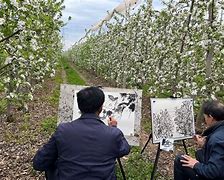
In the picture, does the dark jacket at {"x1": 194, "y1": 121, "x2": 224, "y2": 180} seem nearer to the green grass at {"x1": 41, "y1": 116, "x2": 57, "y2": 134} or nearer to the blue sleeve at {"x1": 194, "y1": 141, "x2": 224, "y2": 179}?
the blue sleeve at {"x1": 194, "y1": 141, "x2": 224, "y2": 179}

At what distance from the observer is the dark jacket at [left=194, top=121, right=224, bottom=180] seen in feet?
15.0

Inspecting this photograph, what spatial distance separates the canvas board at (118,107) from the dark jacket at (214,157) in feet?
7.47

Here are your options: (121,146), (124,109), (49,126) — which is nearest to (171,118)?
(124,109)

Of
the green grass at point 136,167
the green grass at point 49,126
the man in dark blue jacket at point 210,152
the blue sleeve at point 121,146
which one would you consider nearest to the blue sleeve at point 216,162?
the man in dark blue jacket at point 210,152

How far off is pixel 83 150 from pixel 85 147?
0.03m

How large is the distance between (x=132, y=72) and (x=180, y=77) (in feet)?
14.6

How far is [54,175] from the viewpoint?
4043 millimetres

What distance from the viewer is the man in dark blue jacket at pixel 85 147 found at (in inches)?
150

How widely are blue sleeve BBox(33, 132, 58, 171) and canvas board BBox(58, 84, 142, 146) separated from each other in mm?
2789

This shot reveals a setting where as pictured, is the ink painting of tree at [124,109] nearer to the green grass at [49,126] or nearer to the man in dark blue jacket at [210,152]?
the man in dark blue jacket at [210,152]

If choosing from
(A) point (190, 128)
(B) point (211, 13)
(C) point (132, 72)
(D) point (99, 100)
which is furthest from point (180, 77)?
(D) point (99, 100)

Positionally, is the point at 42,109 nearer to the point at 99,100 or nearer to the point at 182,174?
the point at 182,174

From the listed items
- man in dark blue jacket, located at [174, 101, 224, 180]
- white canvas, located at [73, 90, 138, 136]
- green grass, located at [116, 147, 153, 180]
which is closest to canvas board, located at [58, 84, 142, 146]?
white canvas, located at [73, 90, 138, 136]

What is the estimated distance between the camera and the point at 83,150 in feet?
12.4
